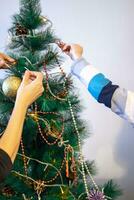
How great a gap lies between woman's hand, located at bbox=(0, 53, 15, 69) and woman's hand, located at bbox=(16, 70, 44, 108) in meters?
0.10

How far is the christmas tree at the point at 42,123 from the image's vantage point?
778 mm

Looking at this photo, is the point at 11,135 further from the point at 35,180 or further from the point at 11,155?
the point at 35,180

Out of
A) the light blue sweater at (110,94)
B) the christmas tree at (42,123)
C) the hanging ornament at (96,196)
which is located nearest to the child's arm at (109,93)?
the light blue sweater at (110,94)

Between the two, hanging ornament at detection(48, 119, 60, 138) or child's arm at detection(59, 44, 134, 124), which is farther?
hanging ornament at detection(48, 119, 60, 138)

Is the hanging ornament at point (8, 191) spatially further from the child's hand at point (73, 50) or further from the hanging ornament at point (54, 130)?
the child's hand at point (73, 50)

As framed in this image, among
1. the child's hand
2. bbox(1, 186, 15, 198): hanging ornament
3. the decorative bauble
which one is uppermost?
the child's hand

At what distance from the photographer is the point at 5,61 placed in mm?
722

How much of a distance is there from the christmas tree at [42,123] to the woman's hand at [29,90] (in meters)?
0.12

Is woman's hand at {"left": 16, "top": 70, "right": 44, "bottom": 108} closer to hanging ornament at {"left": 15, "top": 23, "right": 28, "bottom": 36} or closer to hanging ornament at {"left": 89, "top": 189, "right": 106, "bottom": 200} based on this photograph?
hanging ornament at {"left": 15, "top": 23, "right": 28, "bottom": 36}

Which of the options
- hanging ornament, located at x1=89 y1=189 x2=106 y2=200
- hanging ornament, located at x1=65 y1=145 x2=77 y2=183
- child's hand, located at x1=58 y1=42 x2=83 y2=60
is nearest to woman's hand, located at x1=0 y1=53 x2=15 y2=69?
child's hand, located at x1=58 y1=42 x2=83 y2=60

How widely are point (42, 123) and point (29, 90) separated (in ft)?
0.73

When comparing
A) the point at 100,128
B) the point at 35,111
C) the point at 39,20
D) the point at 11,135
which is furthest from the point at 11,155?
the point at 100,128

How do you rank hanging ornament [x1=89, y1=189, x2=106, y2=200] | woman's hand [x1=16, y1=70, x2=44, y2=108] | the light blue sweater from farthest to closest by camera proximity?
hanging ornament [x1=89, y1=189, x2=106, y2=200]
the light blue sweater
woman's hand [x1=16, y1=70, x2=44, y2=108]

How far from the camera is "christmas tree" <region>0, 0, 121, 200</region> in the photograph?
78 centimetres
